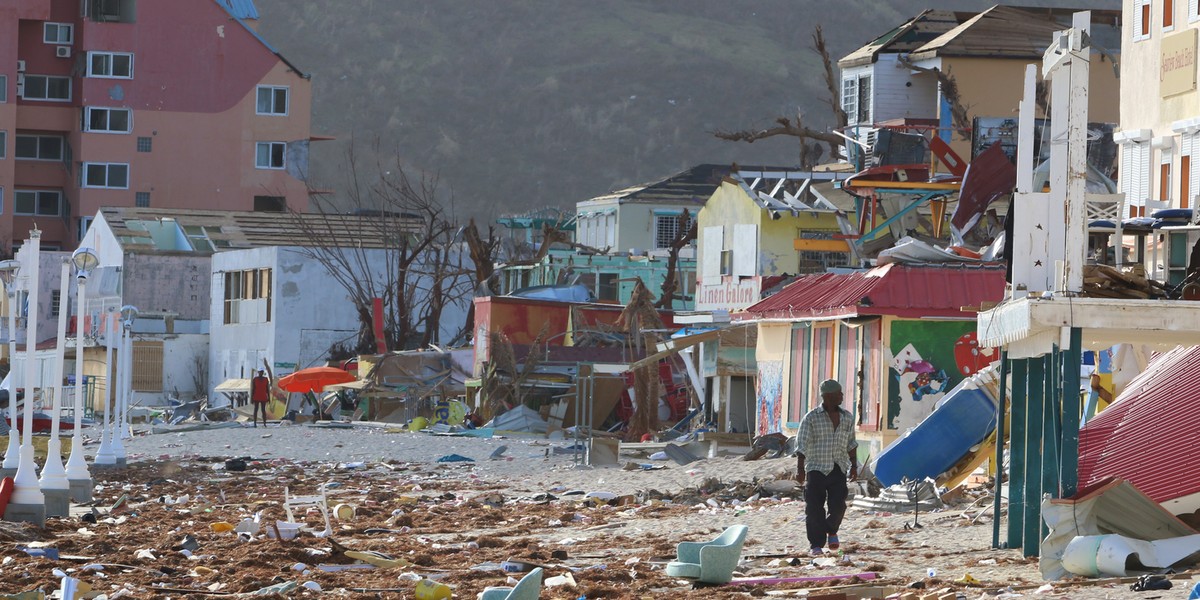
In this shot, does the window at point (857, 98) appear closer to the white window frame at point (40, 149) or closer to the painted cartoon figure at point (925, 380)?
the painted cartoon figure at point (925, 380)

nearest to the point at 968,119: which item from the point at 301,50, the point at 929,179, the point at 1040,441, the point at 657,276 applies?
the point at 929,179

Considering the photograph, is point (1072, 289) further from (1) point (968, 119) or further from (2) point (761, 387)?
(1) point (968, 119)

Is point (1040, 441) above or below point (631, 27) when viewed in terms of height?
below

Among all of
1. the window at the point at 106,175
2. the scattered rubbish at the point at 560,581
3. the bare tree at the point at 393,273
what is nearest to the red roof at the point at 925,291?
the scattered rubbish at the point at 560,581

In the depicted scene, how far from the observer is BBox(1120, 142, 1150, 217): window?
90.5 feet

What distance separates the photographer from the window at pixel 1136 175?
90.5 feet

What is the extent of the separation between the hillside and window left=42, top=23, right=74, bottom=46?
4215 cm

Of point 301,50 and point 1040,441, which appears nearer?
point 1040,441

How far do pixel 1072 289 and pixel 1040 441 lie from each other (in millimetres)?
1788

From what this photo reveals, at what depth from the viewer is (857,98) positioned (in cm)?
4725

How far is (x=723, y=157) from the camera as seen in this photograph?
132 metres

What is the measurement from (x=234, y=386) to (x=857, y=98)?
20.7 metres

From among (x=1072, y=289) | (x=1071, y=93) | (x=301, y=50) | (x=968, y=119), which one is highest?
(x=301, y=50)

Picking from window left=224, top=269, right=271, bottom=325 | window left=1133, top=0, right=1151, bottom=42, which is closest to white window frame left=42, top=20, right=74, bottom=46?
window left=224, top=269, right=271, bottom=325
